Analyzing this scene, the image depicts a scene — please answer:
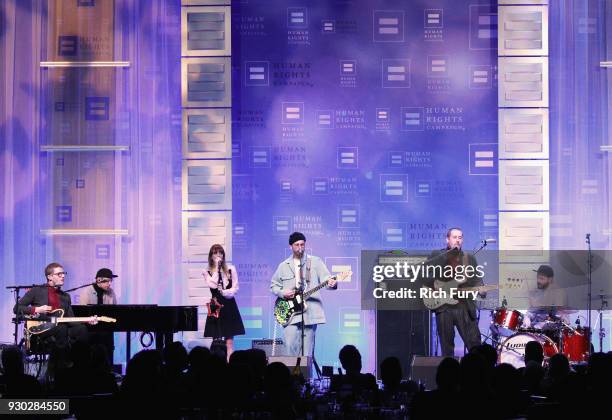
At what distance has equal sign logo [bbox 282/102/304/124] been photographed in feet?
42.9

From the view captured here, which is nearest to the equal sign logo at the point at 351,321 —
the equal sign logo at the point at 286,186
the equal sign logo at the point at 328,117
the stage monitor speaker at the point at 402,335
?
the stage monitor speaker at the point at 402,335

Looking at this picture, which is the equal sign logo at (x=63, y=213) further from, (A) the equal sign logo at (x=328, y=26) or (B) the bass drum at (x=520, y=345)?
(B) the bass drum at (x=520, y=345)

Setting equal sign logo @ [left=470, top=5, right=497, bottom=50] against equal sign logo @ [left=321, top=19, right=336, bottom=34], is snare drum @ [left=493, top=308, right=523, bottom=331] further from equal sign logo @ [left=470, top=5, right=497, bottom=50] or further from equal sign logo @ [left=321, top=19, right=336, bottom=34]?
equal sign logo @ [left=321, top=19, right=336, bottom=34]

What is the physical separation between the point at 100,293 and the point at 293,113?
139 inches

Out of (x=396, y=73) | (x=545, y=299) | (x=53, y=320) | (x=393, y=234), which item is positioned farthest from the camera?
(x=396, y=73)

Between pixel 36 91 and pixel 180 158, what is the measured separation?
219 cm

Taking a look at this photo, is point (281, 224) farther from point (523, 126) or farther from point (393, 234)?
point (523, 126)

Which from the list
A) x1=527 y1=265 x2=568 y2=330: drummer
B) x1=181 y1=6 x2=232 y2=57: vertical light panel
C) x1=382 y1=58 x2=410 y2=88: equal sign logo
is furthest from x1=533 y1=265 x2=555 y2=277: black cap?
x1=181 y1=6 x2=232 y2=57: vertical light panel

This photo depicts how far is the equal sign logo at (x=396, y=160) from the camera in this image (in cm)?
1299

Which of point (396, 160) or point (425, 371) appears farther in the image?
point (396, 160)

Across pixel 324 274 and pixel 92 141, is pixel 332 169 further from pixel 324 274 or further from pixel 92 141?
pixel 92 141

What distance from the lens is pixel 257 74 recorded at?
43.0 feet

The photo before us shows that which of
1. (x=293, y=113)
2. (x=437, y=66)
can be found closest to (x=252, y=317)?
(x=293, y=113)

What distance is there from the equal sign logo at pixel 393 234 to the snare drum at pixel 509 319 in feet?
7.15
